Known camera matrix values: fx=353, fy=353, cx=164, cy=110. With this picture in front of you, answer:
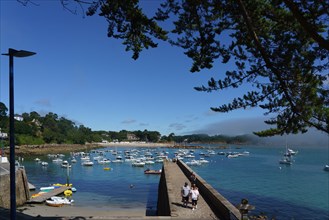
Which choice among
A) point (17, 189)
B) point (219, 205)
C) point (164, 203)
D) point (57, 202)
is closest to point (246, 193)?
point (57, 202)

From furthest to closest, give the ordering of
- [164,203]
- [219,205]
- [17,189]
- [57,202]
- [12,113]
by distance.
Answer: [57,202] → [17,189] → [164,203] → [219,205] → [12,113]

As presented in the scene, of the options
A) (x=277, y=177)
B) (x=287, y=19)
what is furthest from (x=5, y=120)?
(x=287, y=19)

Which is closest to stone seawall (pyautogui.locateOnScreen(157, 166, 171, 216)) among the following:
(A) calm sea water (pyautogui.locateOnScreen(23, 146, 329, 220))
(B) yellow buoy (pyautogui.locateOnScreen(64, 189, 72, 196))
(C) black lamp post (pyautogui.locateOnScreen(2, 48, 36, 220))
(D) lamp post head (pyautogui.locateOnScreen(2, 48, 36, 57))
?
(A) calm sea water (pyautogui.locateOnScreen(23, 146, 329, 220))

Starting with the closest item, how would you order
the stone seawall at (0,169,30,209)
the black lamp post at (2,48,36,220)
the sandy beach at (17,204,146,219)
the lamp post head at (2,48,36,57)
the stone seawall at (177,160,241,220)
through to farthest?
1. the black lamp post at (2,48,36,220)
2. the lamp post head at (2,48,36,57)
3. the stone seawall at (177,160,241,220)
4. the stone seawall at (0,169,30,209)
5. the sandy beach at (17,204,146,219)

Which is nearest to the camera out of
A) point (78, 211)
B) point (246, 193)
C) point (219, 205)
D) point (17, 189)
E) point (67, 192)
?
point (219, 205)

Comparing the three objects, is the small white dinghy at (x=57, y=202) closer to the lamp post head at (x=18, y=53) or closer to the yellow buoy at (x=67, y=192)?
the yellow buoy at (x=67, y=192)

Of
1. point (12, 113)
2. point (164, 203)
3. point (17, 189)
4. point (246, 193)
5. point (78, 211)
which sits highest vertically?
point (12, 113)

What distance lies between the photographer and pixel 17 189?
110 ft

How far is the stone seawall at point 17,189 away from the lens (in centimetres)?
2931

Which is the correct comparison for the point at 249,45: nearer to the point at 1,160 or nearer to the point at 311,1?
the point at 311,1

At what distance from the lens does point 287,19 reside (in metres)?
9.51

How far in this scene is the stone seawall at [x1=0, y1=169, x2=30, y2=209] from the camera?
96.2ft

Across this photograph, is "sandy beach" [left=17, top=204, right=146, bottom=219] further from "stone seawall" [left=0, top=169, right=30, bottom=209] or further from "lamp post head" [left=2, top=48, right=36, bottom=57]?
"lamp post head" [left=2, top=48, right=36, bottom=57]

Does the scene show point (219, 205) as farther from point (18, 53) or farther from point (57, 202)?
point (57, 202)
